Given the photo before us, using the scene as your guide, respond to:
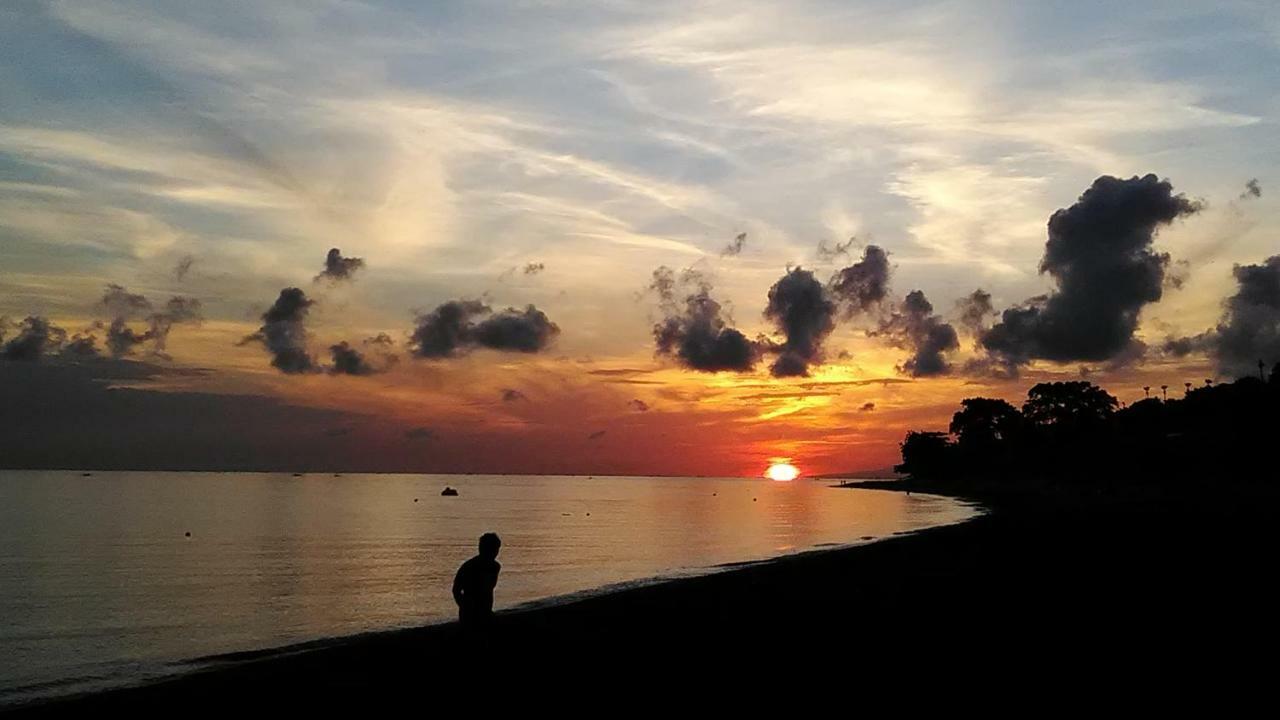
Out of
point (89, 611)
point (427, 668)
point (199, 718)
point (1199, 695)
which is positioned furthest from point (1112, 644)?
point (89, 611)

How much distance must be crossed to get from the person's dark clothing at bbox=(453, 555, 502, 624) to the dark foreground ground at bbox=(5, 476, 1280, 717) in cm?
49

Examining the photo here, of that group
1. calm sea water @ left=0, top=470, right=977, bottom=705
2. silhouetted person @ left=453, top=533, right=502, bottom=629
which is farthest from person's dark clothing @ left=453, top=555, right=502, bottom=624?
calm sea water @ left=0, top=470, right=977, bottom=705

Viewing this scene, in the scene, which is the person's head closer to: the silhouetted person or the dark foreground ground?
the silhouetted person

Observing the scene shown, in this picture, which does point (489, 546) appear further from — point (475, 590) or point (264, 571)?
point (264, 571)

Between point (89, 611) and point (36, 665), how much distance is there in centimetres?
1223

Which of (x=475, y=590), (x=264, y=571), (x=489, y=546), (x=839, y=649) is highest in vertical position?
(x=489, y=546)

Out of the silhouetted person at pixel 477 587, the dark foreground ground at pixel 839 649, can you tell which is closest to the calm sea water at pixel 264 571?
the dark foreground ground at pixel 839 649

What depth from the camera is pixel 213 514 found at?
121750 mm

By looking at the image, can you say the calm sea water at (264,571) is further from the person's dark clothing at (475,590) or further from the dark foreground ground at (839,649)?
the person's dark clothing at (475,590)

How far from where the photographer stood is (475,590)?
15625mm

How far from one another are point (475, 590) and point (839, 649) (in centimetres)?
849

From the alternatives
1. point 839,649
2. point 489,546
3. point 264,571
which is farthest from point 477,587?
point 264,571

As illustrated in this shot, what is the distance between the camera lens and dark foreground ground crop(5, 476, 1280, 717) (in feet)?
53.2

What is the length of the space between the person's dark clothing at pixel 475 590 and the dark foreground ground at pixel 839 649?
1.60 feet
